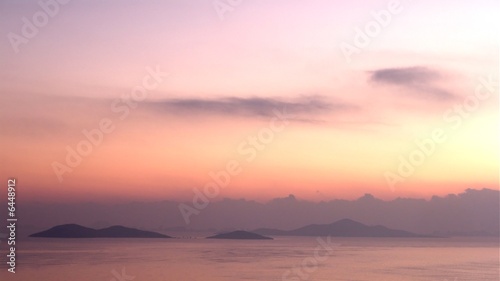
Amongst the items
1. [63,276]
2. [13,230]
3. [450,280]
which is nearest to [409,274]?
[450,280]

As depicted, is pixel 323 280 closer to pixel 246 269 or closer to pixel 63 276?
pixel 246 269

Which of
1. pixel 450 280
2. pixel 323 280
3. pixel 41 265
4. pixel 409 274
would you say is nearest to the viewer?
pixel 323 280

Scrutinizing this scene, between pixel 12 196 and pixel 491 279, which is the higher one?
pixel 12 196

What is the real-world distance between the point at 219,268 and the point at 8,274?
7449 mm

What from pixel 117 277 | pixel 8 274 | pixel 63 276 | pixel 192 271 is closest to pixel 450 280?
pixel 192 271

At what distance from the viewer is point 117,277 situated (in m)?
21.7

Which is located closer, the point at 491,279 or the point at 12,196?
the point at 12,196

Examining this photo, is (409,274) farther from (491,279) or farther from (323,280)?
(323,280)

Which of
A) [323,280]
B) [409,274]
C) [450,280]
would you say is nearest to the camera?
[323,280]

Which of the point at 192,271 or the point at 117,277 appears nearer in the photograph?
the point at 117,277

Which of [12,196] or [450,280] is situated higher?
[12,196]

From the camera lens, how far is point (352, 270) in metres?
24.9

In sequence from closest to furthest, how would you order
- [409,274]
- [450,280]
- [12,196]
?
[12,196] → [450,280] → [409,274]

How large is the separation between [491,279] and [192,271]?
10.5m
